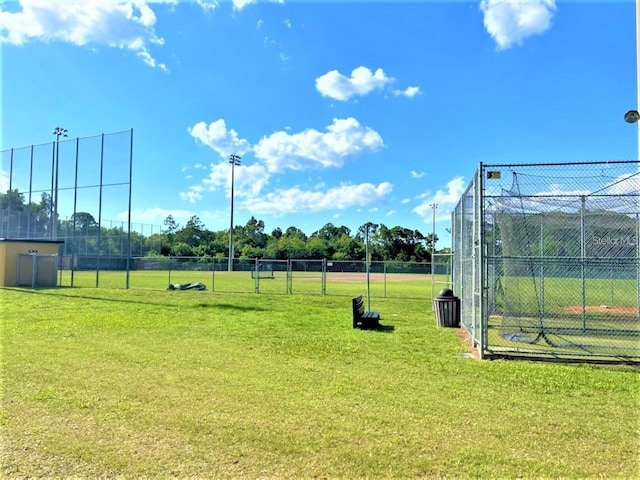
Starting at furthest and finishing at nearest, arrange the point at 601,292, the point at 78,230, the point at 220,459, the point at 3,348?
the point at 78,230
the point at 601,292
the point at 3,348
the point at 220,459

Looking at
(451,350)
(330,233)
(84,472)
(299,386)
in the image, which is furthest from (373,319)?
(330,233)

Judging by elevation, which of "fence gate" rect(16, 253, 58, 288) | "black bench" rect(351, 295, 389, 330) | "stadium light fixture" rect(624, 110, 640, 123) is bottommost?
"black bench" rect(351, 295, 389, 330)

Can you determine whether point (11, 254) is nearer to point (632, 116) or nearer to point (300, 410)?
point (300, 410)

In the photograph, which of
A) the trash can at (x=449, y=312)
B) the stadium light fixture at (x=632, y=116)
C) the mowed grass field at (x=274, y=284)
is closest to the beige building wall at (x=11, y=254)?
the mowed grass field at (x=274, y=284)

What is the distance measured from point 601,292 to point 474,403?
38.7 feet

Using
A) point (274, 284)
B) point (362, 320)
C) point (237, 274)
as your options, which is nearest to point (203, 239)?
point (237, 274)

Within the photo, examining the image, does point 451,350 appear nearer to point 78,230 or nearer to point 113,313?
point 113,313

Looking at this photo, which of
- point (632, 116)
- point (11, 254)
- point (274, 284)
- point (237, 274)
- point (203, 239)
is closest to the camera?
point (632, 116)

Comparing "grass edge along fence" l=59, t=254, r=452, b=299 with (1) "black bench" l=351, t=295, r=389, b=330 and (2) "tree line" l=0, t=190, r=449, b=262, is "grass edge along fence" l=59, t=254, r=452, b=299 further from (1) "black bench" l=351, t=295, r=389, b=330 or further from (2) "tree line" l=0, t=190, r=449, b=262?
(1) "black bench" l=351, t=295, r=389, b=330

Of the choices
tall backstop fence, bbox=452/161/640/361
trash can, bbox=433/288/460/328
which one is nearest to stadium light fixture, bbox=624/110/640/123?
tall backstop fence, bbox=452/161/640/361

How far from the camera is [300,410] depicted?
15.0ft

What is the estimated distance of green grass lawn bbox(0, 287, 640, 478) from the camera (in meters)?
3.41

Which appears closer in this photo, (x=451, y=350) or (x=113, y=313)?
(x=451, y=350)

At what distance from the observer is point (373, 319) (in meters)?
10.1
